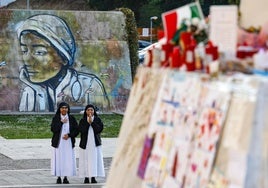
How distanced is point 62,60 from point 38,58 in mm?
746

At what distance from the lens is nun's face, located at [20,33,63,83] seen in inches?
1113

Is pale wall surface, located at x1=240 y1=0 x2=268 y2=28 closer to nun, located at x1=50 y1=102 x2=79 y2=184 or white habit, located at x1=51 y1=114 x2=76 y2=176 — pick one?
nun, located at x1=50 y1=102 x2=79 y2=184

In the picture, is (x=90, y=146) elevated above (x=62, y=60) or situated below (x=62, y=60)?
below

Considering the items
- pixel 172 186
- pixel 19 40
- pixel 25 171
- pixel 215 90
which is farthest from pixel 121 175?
pixel 19 40

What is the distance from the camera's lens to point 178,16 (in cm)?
519

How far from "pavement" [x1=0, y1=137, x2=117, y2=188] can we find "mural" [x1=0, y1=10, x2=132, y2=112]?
19.8ft

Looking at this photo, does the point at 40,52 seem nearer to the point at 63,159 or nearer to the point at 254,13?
the point at 63,159

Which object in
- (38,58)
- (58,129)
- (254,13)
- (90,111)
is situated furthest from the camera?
(38,58)

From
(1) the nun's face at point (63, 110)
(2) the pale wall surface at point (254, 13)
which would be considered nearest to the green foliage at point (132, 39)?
(1) the nun's face at point (63, 110)

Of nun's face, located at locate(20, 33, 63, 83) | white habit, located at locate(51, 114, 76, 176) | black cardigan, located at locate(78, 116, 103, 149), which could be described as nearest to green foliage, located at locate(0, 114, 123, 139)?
nun's face, located at locate(20, 33, 63, 83)

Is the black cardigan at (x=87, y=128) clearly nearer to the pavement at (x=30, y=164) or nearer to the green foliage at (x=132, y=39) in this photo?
the pavement at (x=30, y=164)

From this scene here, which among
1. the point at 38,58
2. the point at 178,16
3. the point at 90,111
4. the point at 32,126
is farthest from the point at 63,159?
the point at 38,58

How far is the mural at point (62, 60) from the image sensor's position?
2819cm

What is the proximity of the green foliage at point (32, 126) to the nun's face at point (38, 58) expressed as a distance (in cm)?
148
